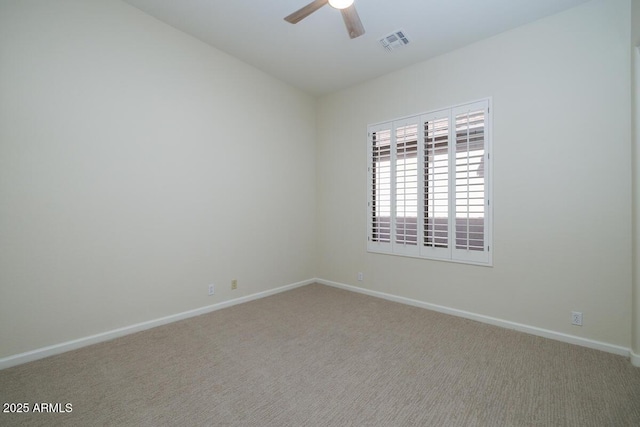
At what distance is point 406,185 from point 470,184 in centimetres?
72

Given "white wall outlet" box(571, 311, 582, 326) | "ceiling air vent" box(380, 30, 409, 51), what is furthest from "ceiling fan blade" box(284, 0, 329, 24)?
"white wall outlet" box(571, 311, 582, 326)

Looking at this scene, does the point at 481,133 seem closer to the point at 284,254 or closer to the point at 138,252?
the point at 284,254

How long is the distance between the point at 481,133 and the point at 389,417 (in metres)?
2.73

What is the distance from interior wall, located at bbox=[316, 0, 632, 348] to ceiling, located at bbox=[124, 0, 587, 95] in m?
0.23

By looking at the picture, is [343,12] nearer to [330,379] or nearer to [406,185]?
[406,185]

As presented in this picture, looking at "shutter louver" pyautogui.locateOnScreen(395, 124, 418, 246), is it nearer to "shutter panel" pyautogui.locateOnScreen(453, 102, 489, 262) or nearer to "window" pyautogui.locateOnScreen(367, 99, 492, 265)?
"window" pyautogui.locateOnScreen(367, 99, 492, 265)

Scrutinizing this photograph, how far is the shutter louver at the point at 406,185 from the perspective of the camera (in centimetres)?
356

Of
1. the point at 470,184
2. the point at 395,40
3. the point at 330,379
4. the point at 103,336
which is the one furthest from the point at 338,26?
the point at 103,336

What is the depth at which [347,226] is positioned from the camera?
4.27 meters

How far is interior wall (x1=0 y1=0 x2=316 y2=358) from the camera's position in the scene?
220cm

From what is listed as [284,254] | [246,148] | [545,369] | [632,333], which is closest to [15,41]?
[246,148]

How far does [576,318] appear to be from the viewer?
102 inches

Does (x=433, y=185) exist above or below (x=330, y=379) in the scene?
above

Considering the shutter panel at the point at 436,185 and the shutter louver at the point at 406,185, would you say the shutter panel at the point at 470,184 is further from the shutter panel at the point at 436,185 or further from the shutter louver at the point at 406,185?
the shutter louver at the point at 406,185
